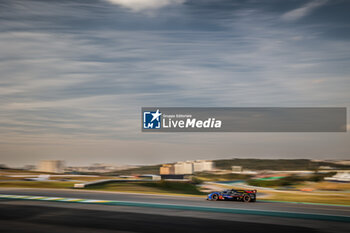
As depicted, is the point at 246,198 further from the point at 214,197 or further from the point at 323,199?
the point at 323,199

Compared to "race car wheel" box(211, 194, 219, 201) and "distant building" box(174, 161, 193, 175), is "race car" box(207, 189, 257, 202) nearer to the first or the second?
"race car wheel" box(211, 194, 219, 201)

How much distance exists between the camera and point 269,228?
12094 mm

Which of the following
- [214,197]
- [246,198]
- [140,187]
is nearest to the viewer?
[246,198]

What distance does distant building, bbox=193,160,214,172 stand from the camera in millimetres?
99156

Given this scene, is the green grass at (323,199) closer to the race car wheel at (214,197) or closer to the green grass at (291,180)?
the race car wheel at (214,197)

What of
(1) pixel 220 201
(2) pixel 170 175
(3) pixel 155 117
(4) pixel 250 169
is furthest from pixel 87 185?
(4) pixel 250 169

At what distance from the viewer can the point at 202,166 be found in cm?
10275

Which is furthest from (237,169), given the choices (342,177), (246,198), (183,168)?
(246,198)

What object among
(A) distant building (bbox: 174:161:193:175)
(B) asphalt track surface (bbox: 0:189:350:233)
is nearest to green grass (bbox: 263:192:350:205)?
(B) asphalt track surface (bbox: 0:189:350:233)

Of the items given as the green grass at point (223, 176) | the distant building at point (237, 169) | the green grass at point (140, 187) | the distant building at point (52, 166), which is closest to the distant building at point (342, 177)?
the green grass at point (140, 187)

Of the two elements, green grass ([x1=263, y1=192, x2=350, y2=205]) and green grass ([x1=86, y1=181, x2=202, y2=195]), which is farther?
green grass ([x1=86, y1=181, x2=202, y2=195])

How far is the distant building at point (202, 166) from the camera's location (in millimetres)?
99156

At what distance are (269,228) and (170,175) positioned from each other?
77252mm

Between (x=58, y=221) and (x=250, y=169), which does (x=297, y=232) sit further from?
(x=250, y=169)
